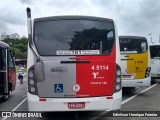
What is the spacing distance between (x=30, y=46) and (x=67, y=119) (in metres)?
2.44

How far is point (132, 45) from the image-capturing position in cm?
1270

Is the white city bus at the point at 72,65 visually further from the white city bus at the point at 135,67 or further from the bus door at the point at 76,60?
the white city bus at the point at 135,67

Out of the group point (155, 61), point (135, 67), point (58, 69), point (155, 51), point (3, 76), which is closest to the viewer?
point (58, 69)

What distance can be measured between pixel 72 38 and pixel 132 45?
20.6ft

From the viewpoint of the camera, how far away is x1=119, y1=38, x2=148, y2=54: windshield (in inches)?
496

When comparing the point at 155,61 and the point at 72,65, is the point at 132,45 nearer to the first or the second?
the point at 155,61

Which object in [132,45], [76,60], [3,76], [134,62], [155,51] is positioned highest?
[132,45]

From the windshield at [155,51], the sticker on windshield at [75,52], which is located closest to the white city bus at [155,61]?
the windshield at [155,51]

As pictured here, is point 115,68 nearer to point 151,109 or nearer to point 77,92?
point 77,92

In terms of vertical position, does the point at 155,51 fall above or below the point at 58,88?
above

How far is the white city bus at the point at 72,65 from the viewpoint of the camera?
21.7 feet

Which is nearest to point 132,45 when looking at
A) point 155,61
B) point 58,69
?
point 155,61

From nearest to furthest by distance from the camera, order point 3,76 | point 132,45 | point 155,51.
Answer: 1. point 3,76
2. point 132,45
3. point 155,51

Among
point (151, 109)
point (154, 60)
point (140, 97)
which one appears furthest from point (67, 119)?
point (154, 60)
